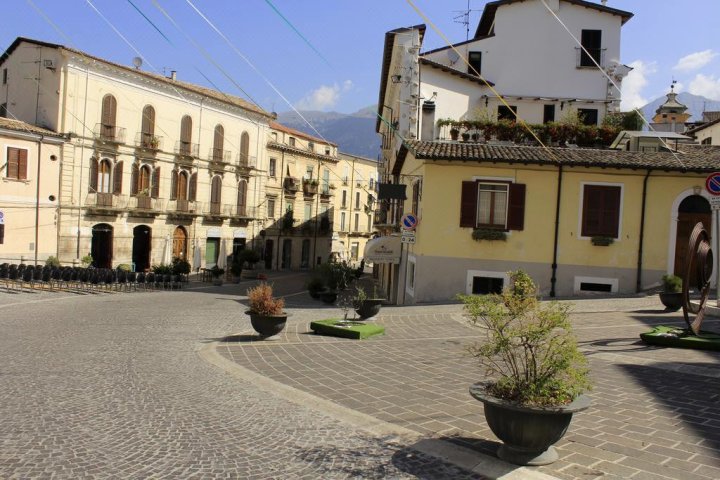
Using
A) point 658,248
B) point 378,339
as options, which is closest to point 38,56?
point 378,339

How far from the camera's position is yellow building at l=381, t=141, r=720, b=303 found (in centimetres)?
1970

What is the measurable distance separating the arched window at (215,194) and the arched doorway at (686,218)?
33111mm

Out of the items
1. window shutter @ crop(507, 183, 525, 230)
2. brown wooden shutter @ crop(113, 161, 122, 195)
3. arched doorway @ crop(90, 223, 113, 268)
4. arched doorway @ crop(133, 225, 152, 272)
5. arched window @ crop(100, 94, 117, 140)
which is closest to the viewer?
window shutter @ crop(507, 183, 525, 230)

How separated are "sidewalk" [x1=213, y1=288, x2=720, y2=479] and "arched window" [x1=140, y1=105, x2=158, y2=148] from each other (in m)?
29.3

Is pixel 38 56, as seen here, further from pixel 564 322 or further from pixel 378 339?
pixel 564 322

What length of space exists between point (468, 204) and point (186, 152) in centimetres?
2771

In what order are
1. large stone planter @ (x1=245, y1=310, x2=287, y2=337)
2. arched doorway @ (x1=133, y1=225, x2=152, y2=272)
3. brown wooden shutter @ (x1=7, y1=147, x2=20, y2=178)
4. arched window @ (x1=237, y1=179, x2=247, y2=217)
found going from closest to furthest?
large stone planter @ (x1=245, y1=310, x2=287, y2=337)
brown wooden shutter @ (x1=7, y1=147, x2=20, y2=178)
arched doorway @ (x1=133, y1=225, x2=152, y2=272)
arched window @ (x1=237, y1=179, x2=247, y2=217)

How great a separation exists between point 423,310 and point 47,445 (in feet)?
43.4

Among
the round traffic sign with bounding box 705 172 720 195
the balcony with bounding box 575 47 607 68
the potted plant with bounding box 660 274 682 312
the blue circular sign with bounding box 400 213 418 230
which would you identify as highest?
the balcony with bounding box 575 47 607 68

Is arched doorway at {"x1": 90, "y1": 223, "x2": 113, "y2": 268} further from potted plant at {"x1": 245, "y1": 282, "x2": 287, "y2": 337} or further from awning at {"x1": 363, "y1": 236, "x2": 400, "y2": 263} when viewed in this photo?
potted plant at {"x1": 245, "y1": 282, "x2": 287, "y2": 337}

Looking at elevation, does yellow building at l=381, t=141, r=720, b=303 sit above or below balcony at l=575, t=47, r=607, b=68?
below

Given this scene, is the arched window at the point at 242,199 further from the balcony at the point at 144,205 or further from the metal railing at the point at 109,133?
the metal railing at the point at 109,133

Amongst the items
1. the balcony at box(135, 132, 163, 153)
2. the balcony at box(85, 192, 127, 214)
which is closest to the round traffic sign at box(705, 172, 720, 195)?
the balcony at box(85, 192, 127, 214)

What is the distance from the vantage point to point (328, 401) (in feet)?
24.6
